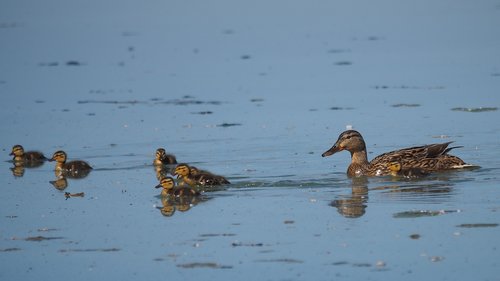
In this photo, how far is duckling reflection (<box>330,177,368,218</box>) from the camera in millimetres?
10023

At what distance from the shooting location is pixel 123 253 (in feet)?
29.7

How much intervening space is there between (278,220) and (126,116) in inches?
301

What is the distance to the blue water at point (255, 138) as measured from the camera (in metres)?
8.76

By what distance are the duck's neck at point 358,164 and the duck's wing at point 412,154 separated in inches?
4.5

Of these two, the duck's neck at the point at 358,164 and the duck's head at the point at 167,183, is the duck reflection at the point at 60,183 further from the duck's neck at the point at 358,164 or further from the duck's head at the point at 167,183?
the duck's neck at the point at 358,164

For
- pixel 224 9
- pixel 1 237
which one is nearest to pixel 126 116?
pixel 1 237

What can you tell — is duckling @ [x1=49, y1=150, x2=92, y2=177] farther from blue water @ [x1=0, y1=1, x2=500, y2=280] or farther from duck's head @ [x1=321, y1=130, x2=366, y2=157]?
duck's head @ [x1=321, y1=130, x2=366, y2=157]

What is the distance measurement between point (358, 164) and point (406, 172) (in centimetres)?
73

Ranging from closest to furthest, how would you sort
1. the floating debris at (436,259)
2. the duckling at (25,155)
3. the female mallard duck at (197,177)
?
the floating debris at (436,259)
the female mallard duck at (197,177)
the duckling at (25,155)

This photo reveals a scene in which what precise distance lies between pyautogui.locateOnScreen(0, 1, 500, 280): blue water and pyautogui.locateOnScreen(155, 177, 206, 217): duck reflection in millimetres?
130

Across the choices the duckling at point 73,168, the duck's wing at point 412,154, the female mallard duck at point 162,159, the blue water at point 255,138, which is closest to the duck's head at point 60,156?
the duckling at point 73,168

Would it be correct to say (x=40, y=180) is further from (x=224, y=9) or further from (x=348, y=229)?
(x=224, y=9)

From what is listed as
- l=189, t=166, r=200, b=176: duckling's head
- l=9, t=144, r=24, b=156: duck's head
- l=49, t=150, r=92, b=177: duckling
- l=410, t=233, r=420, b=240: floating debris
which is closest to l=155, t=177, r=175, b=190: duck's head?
l=189, t=166, r=200, b=176: duckling's head

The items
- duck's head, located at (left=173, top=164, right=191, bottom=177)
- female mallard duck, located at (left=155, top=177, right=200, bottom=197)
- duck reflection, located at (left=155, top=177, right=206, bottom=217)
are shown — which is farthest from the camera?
duck's head, located at (left=173, top=164, right=191, bottom=177)
